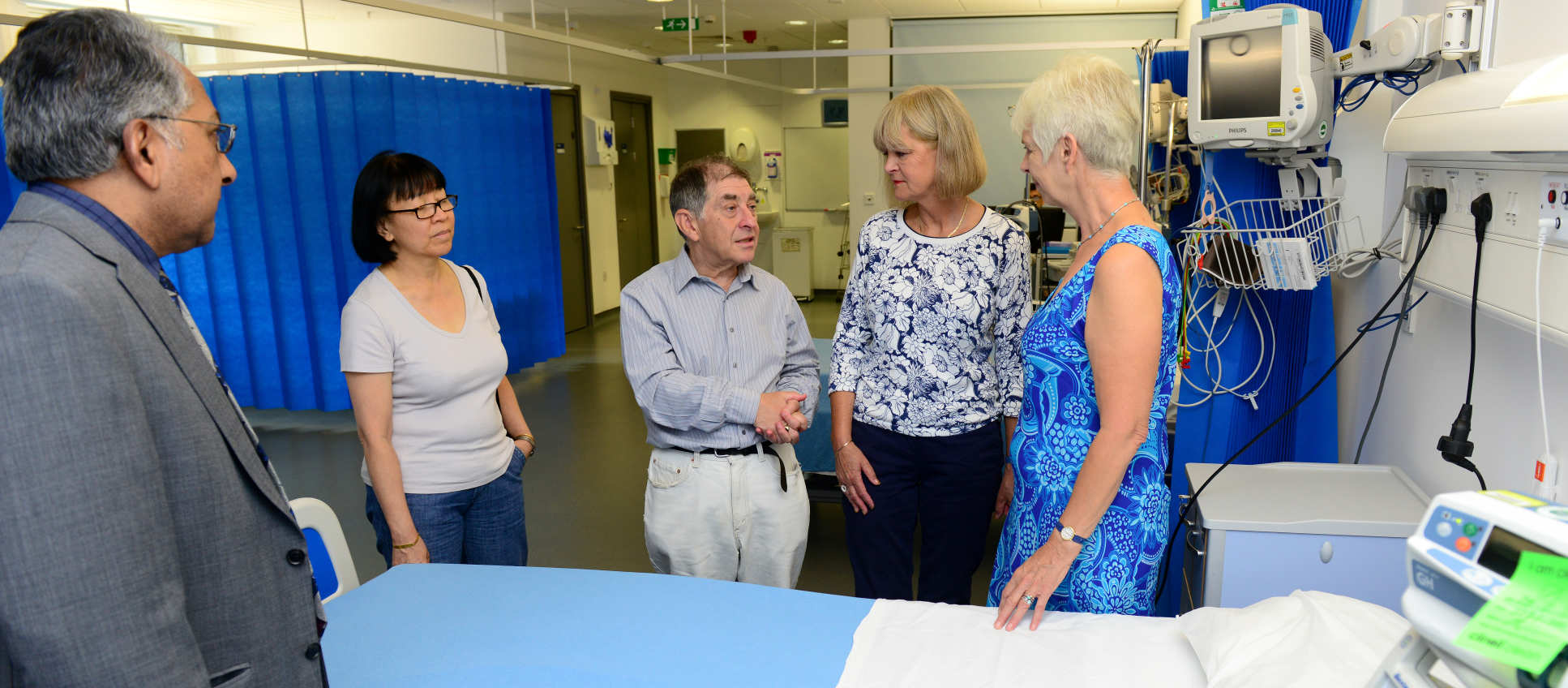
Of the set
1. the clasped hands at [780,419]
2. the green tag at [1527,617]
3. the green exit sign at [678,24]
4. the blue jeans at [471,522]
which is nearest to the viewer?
the green tag at [1527,617]

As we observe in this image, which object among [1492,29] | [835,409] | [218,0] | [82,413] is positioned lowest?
[835,409]

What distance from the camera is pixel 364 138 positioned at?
5.03 meters

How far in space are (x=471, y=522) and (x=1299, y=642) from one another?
5.36ft

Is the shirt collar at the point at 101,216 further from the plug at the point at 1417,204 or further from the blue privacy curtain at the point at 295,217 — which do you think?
the blue privacy curtain at the point at 295,217

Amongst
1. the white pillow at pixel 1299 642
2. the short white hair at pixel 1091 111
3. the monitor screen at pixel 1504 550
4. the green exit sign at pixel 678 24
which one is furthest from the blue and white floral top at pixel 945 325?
the green exit sign at pixel 678 24

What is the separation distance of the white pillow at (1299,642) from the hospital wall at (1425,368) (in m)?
0.45

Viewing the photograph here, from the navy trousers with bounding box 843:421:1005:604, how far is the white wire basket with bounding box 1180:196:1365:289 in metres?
0.80

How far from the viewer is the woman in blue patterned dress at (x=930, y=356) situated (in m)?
1.91

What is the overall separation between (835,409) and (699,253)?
454 millimetres

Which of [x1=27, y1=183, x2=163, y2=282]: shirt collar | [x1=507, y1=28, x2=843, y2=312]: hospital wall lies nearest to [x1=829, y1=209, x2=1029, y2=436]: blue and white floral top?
[x1=27, y1=183, x2=163, y2=282]: shirt collar

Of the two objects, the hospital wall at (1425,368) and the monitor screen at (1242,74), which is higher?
the monitor screen at (1242,74)

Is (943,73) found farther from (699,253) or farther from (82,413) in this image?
(82,413)

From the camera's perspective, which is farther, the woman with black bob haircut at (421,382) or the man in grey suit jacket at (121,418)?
the woman with black bob haircut at (421,382)

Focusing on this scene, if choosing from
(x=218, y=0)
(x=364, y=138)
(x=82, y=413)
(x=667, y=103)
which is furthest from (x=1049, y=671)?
(x=667, y=103)
